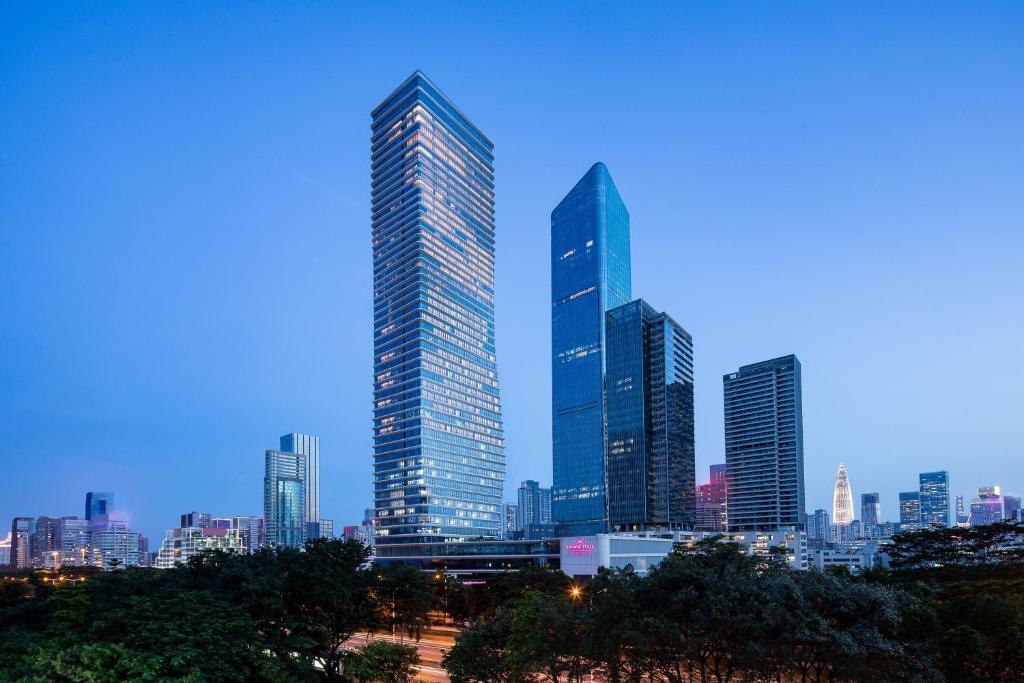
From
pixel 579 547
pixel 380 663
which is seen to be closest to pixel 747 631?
pixel 380 663

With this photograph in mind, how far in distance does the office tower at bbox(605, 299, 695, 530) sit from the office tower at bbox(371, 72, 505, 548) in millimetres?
37486

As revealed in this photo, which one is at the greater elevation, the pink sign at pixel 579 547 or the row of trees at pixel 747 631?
the row of trees at pixel 747 631

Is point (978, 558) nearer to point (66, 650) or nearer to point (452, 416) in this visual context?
point (66, 650)

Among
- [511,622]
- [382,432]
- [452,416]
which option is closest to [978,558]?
[511,622]

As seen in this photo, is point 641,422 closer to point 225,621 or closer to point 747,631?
point 747,631

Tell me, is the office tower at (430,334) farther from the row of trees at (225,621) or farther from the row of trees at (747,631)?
the row of trees at (747,631)

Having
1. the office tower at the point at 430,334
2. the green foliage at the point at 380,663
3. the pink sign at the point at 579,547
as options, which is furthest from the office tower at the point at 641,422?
the green foliage at the point at 380,663

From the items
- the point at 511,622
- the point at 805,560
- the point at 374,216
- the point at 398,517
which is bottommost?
the point at 805,560

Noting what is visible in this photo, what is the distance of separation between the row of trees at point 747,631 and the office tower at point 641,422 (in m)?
161

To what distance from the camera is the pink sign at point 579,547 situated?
314ft

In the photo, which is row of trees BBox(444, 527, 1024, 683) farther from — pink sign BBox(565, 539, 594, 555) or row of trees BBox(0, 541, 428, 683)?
pink sign BBox(565, 539, 594, 555)

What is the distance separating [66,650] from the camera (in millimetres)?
21812

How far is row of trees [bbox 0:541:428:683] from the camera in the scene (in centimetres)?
2189

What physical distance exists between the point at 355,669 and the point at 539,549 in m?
82.0
